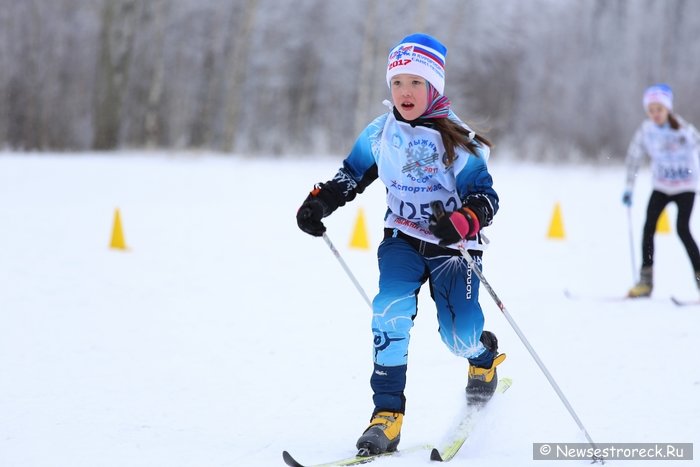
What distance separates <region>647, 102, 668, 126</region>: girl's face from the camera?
753cm

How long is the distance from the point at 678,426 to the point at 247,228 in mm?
7952

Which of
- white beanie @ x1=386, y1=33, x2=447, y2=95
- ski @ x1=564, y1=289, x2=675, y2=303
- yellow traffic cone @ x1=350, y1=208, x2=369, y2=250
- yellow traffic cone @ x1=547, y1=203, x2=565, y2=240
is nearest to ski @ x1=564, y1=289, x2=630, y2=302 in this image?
ski @ x1=564, y1=289, x2=675, y2=303

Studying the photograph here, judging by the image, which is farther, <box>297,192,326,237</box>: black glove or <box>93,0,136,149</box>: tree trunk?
<box>93,0,136,149</box>: tree trunk

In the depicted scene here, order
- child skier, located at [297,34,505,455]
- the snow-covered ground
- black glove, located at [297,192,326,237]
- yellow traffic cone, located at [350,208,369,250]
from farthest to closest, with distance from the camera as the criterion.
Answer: yellow traffic cone, located at [350,208,369,250] → the snow-covered ground → black glove, located at [297,192,326,237] → child skier, located at [297,34,505,455]

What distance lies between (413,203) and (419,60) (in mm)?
692

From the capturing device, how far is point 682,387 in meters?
4.76

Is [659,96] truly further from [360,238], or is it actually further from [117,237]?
[117,237]

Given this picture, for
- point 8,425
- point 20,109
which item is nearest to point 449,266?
point 8,425

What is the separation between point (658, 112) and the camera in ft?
24.8

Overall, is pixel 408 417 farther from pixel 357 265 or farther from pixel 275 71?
pixel 275 71

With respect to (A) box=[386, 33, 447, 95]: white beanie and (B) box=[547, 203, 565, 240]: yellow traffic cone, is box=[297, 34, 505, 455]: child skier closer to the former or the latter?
(A) box=[386, 33, 447, 95]: white beanie

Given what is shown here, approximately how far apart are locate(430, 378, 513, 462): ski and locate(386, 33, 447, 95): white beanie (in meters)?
1.71

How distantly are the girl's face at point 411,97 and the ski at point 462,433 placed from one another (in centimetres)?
157

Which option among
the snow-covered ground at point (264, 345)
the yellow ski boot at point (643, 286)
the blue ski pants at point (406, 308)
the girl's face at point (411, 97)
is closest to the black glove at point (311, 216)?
the blue ski pants at point (406, 308)
